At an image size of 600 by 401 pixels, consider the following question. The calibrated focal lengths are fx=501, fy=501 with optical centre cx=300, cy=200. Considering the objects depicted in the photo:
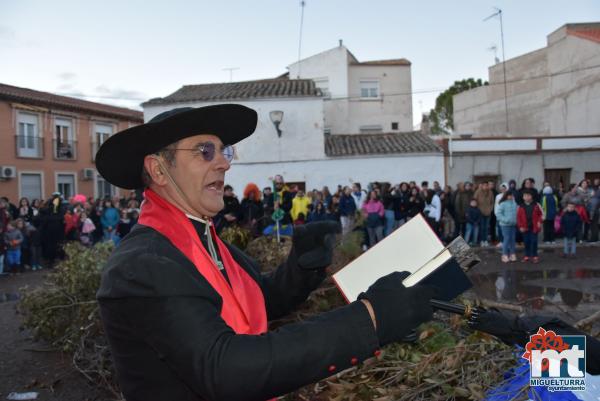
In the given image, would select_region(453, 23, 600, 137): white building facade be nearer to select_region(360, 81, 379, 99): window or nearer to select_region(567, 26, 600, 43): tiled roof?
select_region(567, 26, 600, 43): tiled roof

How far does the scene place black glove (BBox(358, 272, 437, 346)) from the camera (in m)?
1.40

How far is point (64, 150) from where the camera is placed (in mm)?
27688

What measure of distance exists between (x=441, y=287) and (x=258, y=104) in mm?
19213

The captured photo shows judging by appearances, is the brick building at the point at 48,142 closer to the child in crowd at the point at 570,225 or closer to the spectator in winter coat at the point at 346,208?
the spectator in winter coat at the point at 346,208

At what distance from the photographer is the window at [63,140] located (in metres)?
27.3

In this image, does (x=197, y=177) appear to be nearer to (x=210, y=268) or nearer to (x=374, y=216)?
(x=210, y=268)

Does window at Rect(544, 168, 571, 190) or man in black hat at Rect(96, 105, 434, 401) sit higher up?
window at Rect(544, 168, 571, 190)

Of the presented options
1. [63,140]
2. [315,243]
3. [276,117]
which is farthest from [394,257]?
[63,140]

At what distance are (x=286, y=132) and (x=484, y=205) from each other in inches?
383

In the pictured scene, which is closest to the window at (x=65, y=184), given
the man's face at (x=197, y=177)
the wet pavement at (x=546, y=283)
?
the wet pavement at (x=546, y=283)

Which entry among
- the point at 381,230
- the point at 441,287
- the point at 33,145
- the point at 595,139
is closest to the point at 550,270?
the point at 381,230

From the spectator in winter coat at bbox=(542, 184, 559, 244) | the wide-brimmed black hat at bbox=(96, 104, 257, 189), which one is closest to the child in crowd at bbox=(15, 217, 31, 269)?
the wide-brimmed black hat at bbox=(96, 104, 257, 189)

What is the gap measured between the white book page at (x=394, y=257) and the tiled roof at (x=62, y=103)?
26.6 m

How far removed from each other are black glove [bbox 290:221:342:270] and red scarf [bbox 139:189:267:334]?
9.8 inches
